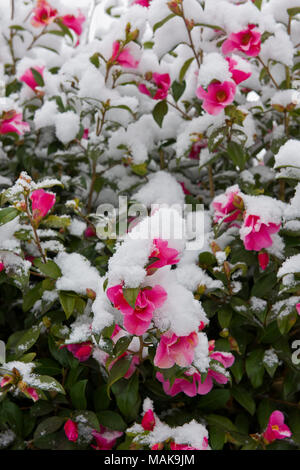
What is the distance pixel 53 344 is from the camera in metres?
0.96

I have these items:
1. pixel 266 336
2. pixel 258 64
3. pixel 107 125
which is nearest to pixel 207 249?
pixel 266 336

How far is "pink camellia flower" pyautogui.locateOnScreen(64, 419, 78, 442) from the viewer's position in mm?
874

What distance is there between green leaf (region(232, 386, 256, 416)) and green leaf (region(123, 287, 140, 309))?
43 cm

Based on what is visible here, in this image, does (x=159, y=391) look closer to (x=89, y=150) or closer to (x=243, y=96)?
(x=89, y=150)

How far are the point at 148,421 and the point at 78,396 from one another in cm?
15

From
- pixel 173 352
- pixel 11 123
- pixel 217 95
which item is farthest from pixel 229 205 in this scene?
pixel 11 123

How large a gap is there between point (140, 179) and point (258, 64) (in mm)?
503

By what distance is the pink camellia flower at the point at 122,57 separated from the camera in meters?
1.15

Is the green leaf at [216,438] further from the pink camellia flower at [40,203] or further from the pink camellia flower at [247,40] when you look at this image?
the pink camellia flower at [247,40]

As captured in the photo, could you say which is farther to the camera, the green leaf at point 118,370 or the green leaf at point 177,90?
the green leaf at point 177,90

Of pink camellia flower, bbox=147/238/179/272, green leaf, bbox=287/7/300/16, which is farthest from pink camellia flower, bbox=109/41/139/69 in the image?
pink camellia flower, bbox=147/238/179/272

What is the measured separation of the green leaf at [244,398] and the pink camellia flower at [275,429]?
0.05 meters

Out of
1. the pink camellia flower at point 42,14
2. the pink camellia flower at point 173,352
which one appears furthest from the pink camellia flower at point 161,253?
the pink camellia flower at point 42,14
